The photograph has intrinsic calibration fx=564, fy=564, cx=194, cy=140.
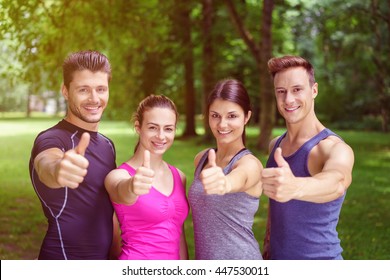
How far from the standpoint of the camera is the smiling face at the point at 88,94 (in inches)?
107

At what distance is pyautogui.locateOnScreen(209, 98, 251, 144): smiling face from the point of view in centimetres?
265

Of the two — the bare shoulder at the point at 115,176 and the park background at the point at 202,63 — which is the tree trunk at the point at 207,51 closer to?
the park background at the point at 202,63

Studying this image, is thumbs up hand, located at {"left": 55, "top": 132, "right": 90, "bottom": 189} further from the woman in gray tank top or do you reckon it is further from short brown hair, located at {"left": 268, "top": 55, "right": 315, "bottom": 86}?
short brown hair, located at {"left": 268, "top": 55, "right": 315, "bottom": 86}

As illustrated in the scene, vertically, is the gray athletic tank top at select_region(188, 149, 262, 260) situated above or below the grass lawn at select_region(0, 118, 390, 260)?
above

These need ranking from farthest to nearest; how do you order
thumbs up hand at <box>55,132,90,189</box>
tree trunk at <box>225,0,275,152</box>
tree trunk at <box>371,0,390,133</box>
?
tree trunk at <box>225,0,275,152</box> → tree trunk at <box>371,0,390,133</box> → thumbs up hand at <box>55,132,90,189</box>

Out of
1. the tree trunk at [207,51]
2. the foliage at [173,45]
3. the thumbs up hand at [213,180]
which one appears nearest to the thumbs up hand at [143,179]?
the thumbs up hand at [213,180]

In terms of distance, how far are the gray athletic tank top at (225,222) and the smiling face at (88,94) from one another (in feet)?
1.97

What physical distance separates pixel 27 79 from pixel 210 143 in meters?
12.7

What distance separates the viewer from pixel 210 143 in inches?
720

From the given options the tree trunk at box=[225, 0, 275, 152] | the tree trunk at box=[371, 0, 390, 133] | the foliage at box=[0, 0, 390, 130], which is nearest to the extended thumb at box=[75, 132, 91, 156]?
the foliage at box=[0, 0, 390, 130]

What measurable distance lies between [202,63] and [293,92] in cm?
1618

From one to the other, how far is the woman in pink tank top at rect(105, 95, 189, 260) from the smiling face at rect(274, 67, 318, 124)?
1.70 ft
